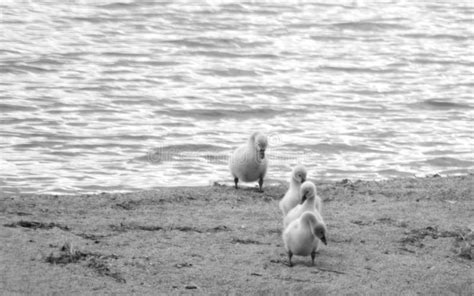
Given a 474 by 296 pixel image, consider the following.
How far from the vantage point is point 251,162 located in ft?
38.7

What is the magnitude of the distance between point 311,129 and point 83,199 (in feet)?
19.4

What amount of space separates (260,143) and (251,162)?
1.01 ft

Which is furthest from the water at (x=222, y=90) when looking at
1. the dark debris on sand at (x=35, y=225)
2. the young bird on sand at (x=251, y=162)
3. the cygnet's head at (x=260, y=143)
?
the dark debris on sand at (x=35, y=225)

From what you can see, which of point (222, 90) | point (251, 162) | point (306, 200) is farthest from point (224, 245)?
point (222, 90)

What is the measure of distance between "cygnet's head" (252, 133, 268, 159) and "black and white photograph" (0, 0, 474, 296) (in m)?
0.03

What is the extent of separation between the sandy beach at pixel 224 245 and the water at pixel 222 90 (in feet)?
7.41

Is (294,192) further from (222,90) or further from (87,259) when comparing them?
(222,90)

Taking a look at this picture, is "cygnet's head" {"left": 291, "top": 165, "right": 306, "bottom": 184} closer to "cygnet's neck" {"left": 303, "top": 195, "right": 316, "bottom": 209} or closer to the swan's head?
"cygnet's neck" {"left": 303, "top": 195, "right": 316, "bottom": 209}

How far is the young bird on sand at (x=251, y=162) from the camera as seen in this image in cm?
1173

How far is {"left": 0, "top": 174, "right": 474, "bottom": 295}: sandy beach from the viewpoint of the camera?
7770 mm

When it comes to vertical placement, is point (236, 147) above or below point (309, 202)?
below

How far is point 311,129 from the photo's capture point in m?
16.0

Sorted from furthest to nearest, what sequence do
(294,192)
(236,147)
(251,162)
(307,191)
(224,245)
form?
(236,147), (251,162), (294,192), (307,191), (224,245)

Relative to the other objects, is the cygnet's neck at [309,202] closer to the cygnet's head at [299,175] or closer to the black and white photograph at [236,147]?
the black and white photograph at [236,147]
